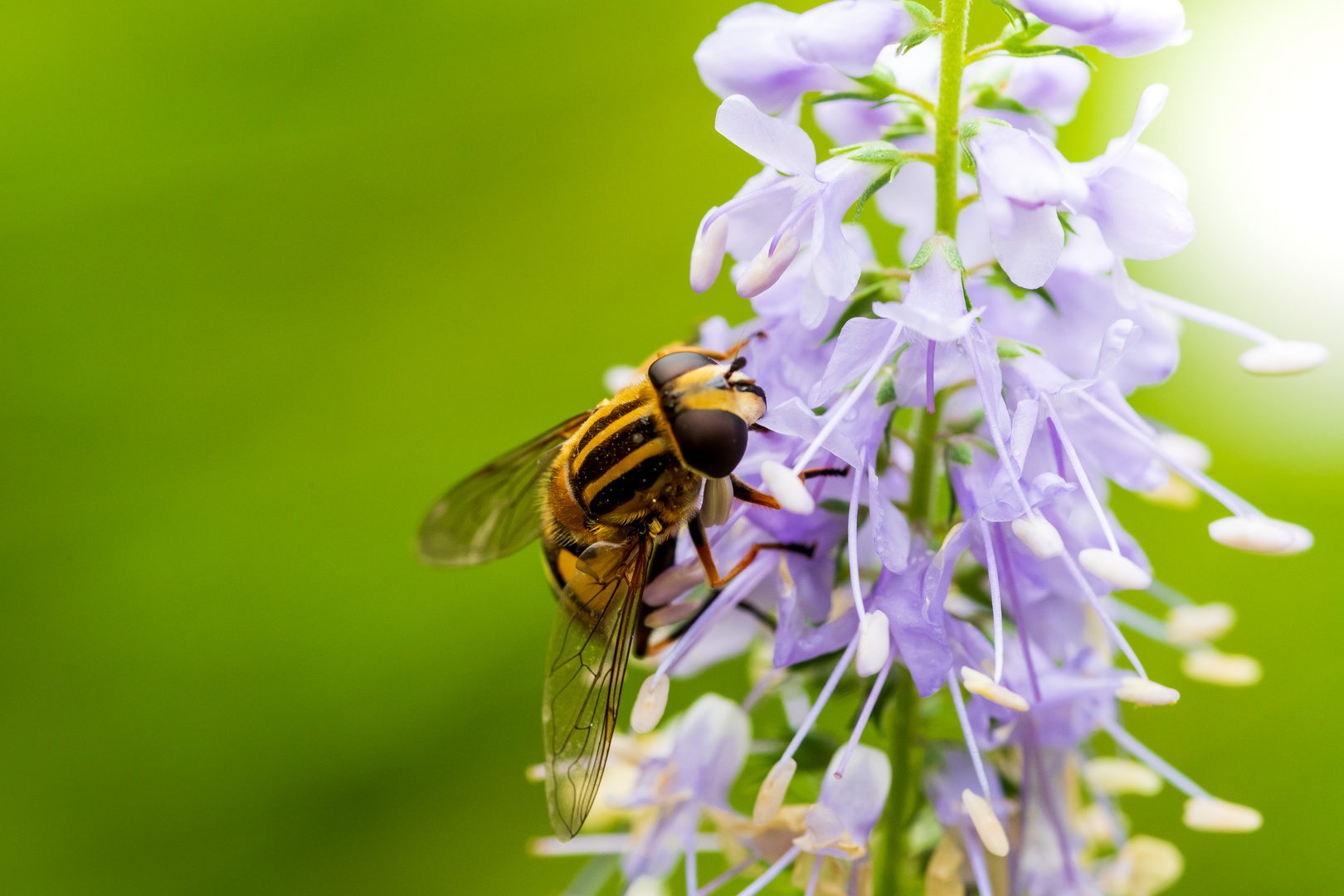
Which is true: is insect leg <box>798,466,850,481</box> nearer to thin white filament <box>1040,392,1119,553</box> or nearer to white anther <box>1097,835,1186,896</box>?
thin white filament <box>1040,392,1119,553</box>

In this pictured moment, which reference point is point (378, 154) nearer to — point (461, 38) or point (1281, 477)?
point (461, 38)

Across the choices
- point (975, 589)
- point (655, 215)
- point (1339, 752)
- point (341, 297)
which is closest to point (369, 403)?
point (341, 297)

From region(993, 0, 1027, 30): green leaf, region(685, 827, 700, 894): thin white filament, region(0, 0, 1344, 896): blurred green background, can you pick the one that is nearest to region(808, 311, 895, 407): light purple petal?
region(993, 0, 1027, 30): green leaf

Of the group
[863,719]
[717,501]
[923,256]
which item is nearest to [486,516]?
[717,501]

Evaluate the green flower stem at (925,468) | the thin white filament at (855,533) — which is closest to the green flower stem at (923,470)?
the green flower stem at (925,468)

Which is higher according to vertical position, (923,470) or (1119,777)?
(923,470)

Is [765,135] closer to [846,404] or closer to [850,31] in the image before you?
[850,31]
